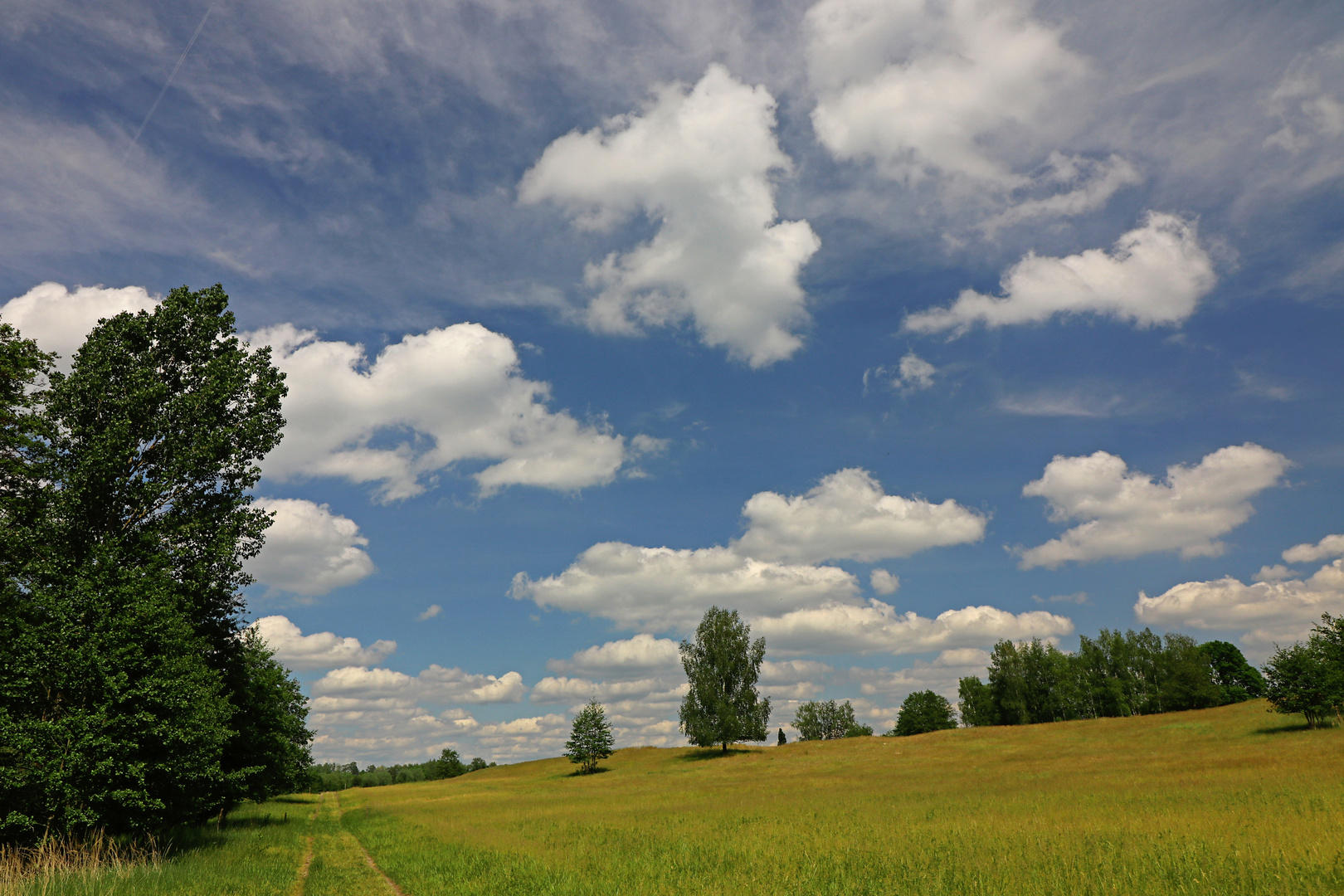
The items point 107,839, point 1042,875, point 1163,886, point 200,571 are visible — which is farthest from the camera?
point 200,571

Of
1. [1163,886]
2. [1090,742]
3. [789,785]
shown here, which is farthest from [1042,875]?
[1090,742]

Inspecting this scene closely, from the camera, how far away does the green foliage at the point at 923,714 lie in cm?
13612

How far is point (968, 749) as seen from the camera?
2643 inches

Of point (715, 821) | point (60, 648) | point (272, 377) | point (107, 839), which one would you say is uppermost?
point (272, 377)

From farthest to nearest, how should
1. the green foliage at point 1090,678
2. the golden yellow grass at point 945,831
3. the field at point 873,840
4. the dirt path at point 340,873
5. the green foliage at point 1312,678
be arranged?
the green foliage at point 1090,678 → the green foliage at point 1312,678 → the dirt path at point 340,873 → the field at point 873,840 → the golden yellow grass at point 945,831

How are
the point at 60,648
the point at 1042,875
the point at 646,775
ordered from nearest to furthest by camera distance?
1. the point at 1042,875
2. the point at 60,648
3. the point at 646,775

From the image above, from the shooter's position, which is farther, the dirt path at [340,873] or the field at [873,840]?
the dirt path at [340,873]

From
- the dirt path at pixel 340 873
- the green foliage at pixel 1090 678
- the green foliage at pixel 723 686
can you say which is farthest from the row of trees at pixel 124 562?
the green foliage at pixel 1090 678

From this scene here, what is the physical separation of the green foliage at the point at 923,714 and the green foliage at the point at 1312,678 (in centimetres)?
8693

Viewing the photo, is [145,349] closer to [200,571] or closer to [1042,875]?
[200,571]

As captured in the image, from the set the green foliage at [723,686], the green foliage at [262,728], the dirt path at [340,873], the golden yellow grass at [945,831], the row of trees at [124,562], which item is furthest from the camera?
the green foliage at [723,686]

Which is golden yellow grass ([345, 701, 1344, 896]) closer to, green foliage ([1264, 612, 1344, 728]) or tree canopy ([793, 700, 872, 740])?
green foliage ([1264, 612, 1344, 728])

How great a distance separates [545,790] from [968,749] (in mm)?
42493

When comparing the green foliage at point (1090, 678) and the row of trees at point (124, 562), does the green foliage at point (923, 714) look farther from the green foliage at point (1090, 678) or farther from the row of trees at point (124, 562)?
the row of trees at point (124, 562)
